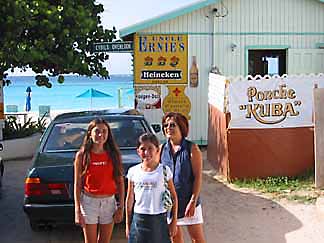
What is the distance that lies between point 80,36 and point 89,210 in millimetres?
7517

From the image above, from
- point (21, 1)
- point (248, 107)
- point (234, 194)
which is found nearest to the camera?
point (234, 194)

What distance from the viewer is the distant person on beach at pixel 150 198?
448cm

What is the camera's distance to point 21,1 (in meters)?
10.4

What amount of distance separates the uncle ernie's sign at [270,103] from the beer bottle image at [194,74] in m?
4.00

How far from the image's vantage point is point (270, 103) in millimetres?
9672

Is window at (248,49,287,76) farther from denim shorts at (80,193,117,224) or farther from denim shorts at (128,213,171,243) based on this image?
denim shorts at (128,213,171,243)

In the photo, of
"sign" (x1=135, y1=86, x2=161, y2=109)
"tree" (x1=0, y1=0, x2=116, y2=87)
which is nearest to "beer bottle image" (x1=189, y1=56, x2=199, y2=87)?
"sign" (x1=135, y1=86, x2=161, y2=109)

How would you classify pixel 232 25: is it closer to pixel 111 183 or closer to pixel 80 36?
pixel 80 36

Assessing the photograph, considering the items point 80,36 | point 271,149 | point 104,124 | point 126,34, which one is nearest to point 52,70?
point 80,36

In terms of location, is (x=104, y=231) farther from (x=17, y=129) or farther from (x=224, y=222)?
(x=17, y=129)

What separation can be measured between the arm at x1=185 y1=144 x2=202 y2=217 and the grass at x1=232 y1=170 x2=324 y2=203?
372 centimetres

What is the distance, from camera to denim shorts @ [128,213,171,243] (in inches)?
175

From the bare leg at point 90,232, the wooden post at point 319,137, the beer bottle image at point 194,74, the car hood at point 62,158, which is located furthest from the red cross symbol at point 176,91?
the bare leg at point 90,232

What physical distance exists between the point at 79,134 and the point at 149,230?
3023mm
